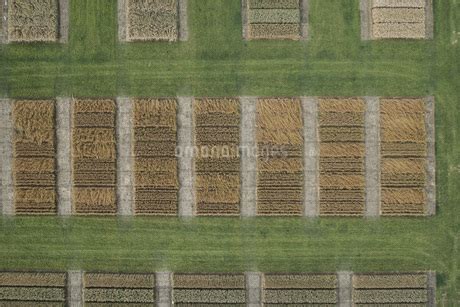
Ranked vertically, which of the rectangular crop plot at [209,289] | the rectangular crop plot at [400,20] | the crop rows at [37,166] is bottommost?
the rectangular crop plot at [209,289]

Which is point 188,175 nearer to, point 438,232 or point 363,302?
point 363,302

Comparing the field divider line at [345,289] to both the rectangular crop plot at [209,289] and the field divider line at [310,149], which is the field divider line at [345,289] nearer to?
the field divider line at [310,149]

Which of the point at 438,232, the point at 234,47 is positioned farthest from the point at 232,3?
the point at 438,232

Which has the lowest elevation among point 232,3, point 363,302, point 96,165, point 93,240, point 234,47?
point 363,302

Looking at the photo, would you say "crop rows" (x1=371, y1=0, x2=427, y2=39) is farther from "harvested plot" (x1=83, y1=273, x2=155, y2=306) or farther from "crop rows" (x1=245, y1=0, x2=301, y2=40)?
"harvested plot" (x1=83, y1=273, x2=155, y2=306)

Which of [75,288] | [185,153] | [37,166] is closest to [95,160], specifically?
[37,166]

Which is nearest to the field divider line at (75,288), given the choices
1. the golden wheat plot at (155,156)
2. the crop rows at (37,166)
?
the crop rows at (37,166)

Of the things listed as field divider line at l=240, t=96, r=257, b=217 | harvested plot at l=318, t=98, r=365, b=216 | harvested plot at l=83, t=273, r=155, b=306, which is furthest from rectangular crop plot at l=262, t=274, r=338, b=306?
harvested plot at l=83, t=273, r=155, b=306
